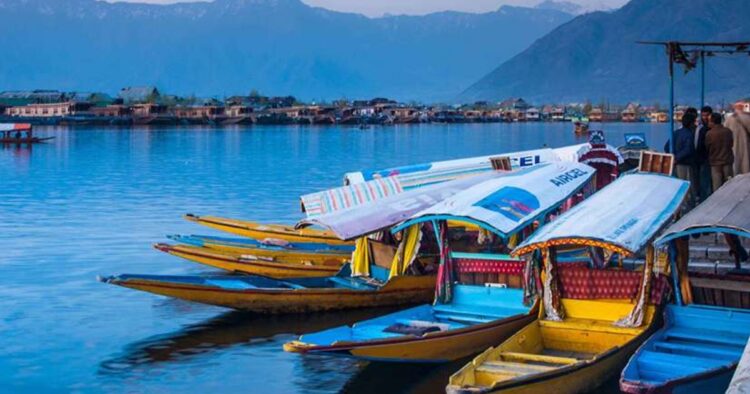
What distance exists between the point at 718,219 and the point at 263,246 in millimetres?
10671

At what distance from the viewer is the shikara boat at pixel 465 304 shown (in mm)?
12469

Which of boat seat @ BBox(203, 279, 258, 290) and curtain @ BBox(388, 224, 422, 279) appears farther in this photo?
curtain @ BBox(388, 224, 422, 279)

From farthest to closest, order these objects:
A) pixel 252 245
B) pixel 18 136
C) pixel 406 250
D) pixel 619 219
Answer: pixel 18 136 → pixel 252 245 → pixel 406 250 → pixel 619 219

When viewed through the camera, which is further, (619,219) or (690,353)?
(619,219)

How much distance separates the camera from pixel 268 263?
62.7 ft

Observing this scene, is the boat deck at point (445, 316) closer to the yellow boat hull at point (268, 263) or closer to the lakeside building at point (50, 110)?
the yellow boat hull at point (268, 263)

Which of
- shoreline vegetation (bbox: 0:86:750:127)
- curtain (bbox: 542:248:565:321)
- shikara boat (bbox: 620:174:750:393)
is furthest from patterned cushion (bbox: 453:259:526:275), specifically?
shoreline vegetation (bbox: 0:86:750:127)

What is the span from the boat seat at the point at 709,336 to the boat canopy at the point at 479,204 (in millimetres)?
2588

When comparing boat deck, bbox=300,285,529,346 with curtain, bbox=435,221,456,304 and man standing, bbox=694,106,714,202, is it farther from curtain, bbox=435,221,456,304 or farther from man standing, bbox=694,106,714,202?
man standing, bbox=694,106,714,202

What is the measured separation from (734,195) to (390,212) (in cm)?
537

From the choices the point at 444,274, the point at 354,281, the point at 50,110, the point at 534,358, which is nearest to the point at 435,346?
the point at 534,358

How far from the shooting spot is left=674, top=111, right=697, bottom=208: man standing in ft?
62.1

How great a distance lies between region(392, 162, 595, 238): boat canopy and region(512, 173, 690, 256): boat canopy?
81 cm

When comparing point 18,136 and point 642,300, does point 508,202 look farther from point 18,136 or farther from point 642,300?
point 18,136
